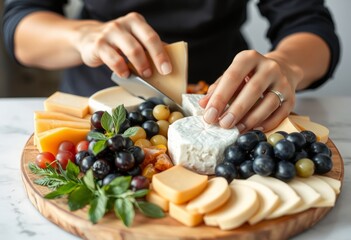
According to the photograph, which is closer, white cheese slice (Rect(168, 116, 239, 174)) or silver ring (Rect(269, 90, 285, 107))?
white cheese slice (Rect(168, 116, 239, 174))

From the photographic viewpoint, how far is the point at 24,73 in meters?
2.80

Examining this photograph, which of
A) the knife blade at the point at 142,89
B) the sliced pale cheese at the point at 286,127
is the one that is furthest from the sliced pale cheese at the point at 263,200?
the knife blade at the point at 142,89

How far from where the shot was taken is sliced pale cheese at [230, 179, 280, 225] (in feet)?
2.79

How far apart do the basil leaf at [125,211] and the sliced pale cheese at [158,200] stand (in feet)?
0.18

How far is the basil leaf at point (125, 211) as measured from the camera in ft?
2.74

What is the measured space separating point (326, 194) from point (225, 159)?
7.8 inches

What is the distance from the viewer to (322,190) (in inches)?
37.0

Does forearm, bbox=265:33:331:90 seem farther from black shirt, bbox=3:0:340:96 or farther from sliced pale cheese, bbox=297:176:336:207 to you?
sliced pale cheese, bbox=297:176:336:207

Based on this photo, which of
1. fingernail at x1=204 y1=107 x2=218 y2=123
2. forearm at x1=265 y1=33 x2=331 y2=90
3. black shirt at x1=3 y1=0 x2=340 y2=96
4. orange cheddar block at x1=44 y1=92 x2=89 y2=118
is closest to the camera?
fingernail at x1=204 y1=107 x2=218 y2=123

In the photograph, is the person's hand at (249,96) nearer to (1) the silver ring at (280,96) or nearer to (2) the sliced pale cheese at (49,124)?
(1) the silver ring at (280,96)

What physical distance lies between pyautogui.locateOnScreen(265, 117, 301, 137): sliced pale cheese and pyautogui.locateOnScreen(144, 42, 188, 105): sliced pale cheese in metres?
0.25

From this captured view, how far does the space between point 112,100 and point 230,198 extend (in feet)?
1.52

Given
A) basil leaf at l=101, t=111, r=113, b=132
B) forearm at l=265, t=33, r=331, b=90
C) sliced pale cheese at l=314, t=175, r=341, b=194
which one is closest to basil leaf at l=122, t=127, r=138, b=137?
basil leaf at l=101, t=111, r=113, b=132

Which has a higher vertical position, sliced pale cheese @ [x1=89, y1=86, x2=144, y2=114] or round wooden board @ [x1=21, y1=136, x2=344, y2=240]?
sliced pale cheese @ [x1=89, y1=86, x2=144, y2=114]
